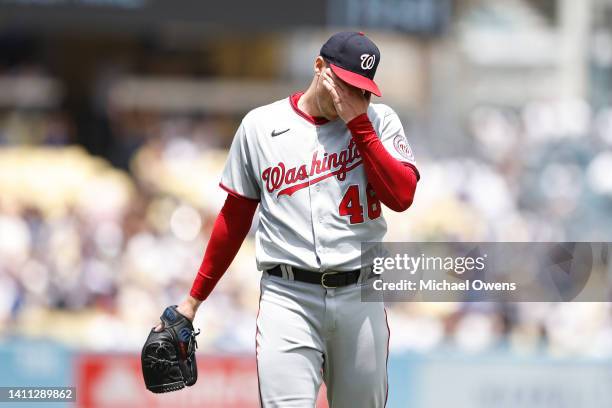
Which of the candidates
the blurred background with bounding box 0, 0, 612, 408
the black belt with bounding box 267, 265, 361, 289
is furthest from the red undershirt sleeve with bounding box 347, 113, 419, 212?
the blurred background with bounding box 0, 0, 612, 408

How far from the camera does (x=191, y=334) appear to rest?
402 centimetres

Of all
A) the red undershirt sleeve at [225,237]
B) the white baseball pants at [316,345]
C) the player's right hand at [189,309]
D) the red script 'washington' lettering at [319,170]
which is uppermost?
the red script 'washington' lettering at [319,170]

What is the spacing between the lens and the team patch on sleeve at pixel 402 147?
3.75 meters

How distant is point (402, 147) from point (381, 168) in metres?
0.20

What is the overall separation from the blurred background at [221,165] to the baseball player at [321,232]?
328 cm

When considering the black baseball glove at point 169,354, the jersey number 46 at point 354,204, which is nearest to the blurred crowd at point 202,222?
the black baseball glove at point 169,354

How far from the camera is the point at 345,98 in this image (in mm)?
3652

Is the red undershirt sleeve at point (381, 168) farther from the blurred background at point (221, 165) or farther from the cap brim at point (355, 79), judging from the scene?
the blurred background at point (221, 165)

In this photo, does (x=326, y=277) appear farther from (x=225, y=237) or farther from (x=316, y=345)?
(x=225, y=237)

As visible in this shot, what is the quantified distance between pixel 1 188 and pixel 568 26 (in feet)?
20.7

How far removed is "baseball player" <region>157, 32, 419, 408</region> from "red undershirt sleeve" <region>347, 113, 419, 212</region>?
2 cm

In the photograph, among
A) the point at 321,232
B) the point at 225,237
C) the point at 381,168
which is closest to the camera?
the point at 381,168

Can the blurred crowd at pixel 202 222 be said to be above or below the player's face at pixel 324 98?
above

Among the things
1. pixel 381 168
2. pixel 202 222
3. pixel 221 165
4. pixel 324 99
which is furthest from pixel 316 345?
pixel 221 165
